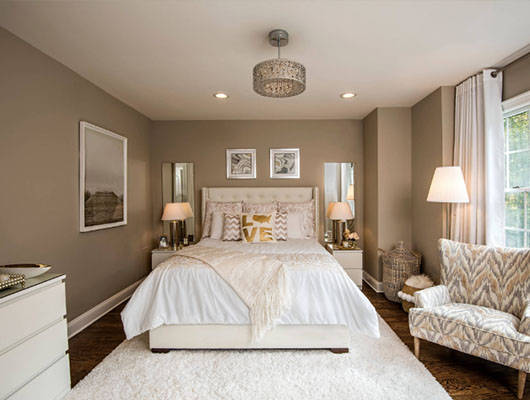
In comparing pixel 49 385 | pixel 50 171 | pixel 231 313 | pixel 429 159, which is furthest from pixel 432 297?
pixel 50 171

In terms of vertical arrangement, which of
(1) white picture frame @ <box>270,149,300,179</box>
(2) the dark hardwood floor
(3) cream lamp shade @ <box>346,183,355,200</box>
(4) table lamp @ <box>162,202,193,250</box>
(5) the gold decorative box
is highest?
(1) white picture frame @ <box>270,149,300,179</box>

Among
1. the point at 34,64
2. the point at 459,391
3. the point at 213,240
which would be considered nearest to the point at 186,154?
the point at 213,240

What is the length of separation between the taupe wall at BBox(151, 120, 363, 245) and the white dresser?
9.31 ft

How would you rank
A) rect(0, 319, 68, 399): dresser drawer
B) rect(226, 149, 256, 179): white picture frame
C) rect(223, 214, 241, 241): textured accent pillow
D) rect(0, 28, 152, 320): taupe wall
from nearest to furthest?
rect(0, 319, 68, 399): dresser drawer
rect(0, 28, 152, 320): taupe wall
rect(223, 214, 241, 241): textured accent pillow
rect(226, 149, 256, 179): white picture frame

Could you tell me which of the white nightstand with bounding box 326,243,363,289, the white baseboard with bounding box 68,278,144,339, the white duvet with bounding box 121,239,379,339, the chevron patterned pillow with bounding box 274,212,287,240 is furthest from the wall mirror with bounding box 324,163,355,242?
the white baseboard with bounding box 68,278,144,339

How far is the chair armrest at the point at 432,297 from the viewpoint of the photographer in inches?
93.8

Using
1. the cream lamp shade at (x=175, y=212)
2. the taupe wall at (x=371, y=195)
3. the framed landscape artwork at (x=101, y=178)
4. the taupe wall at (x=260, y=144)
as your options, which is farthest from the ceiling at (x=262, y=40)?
the cream lamp shade at (x=175, y=212)

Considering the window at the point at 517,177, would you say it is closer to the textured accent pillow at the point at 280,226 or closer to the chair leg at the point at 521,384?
the chair leg at the point at 521,384

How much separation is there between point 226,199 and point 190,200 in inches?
23.4

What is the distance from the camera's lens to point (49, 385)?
185 cm

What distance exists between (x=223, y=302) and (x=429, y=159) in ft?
9.66

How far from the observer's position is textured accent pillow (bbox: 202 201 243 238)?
428cm

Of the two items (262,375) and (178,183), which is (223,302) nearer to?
(262,375)

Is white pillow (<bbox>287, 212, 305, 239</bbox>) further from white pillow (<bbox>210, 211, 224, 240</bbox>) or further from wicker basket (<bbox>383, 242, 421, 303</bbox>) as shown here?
wicker basket (<bbox>383, 242, 421, 303</bbox>)
